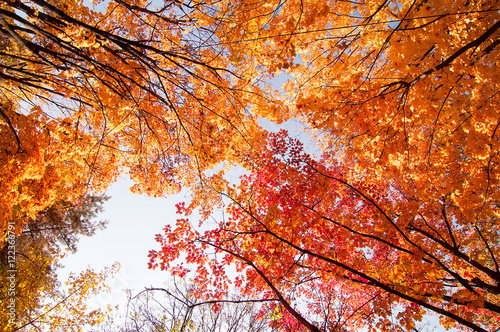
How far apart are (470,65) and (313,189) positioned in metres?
3.34

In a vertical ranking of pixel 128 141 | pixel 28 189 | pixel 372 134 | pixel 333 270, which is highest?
pixel 128 141

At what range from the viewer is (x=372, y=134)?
3.72m

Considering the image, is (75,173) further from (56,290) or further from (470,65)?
(470,65)

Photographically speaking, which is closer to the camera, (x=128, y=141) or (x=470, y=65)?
(x=470, y=65)

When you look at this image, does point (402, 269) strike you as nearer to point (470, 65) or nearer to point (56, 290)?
point (470, 65)

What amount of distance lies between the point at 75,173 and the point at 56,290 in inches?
283

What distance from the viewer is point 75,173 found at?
6309 millimetres

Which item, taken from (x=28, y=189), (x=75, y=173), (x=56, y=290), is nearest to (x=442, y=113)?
(x=28, y=189)

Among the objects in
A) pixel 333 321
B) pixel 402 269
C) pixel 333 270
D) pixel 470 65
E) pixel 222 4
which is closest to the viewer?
pixel 470 65

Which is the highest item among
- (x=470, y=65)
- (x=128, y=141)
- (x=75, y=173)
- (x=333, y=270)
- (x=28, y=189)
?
(x=128, y=141)

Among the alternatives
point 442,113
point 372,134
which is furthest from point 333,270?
point 442,113

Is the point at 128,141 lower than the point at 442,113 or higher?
higher

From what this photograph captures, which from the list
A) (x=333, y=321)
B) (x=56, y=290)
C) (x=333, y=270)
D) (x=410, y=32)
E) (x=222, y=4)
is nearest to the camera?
(x=410, y=32)

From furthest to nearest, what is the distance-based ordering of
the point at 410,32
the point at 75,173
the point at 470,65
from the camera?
the point at 75,173 → the point at 410,32 → the point at 470,65
